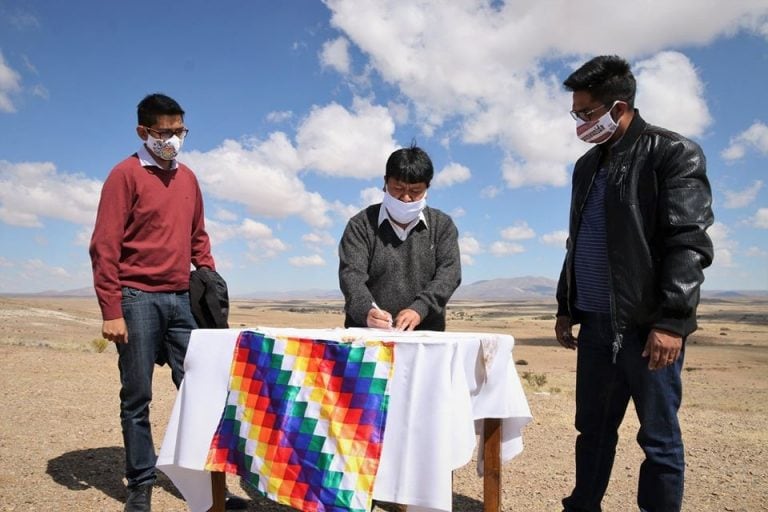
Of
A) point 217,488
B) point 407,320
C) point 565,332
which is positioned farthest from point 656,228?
point 217,488

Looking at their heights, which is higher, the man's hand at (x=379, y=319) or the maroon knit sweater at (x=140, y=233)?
the maroon knit sweater at (x=140, y=233)

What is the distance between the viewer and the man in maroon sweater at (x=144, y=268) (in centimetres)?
369

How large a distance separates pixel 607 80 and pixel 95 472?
15.2 feet

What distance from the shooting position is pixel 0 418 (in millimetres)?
6137

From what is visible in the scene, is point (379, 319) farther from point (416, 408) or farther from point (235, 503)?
point (235, 503)

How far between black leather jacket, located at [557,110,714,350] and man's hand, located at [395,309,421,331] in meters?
1.09

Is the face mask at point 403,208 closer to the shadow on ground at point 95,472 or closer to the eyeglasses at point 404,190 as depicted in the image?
the eyeglasses at point 404,190

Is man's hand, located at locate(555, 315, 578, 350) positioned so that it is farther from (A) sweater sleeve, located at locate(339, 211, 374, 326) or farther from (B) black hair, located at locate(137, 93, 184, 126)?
(B) black hair, located at locate(137, 93, 184, 126)

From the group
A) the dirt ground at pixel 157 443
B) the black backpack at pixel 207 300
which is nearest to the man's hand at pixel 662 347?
the dirt ground at pixel 157 443

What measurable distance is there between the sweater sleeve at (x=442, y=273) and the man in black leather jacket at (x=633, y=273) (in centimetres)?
78

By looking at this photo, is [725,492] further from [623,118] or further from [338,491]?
[338,491]

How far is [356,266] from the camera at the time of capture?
12.3 ft

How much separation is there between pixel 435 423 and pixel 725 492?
10.7 ft

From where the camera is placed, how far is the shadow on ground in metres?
4.33
